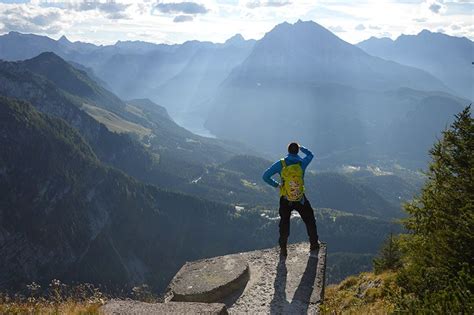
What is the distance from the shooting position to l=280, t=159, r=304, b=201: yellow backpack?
42.1 ft

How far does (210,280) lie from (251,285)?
4.01 feet

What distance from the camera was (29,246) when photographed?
177m

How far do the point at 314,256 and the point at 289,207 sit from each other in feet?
7.05

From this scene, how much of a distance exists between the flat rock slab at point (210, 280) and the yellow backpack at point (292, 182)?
2.64 m

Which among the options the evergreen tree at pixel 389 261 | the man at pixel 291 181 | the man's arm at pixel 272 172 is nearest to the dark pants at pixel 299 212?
the man at pixel 291 181

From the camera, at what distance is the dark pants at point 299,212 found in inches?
513

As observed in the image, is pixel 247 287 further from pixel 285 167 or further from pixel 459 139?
pixel 459 139

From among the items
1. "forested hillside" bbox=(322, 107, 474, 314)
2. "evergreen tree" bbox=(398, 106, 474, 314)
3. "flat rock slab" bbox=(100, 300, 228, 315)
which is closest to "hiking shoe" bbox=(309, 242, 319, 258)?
"forested hillside" bbox=(322, 107, 474, 314)

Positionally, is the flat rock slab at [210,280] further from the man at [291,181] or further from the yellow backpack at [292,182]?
the yellow backpack at [292,182]

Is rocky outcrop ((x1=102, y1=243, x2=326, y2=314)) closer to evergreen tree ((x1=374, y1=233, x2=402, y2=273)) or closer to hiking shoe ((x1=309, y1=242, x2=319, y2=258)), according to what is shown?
hiking shoe ((x1=309, y1=242, x2=319, y2=258))

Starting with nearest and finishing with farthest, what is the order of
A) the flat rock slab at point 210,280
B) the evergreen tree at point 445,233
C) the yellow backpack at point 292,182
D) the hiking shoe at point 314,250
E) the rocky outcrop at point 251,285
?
1. the evergreen tree at point 445,233
2. the rocky outcrop at point 251,285
3. the flat rock slab at point 210,280
4. the yellow backpack at point 292,182
5. the hiking shoe at point 314,250

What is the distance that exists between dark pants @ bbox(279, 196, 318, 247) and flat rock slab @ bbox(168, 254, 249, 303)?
1.64 m

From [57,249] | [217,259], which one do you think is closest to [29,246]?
[57,249]

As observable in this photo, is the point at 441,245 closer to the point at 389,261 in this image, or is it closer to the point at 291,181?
the point at 291,181
